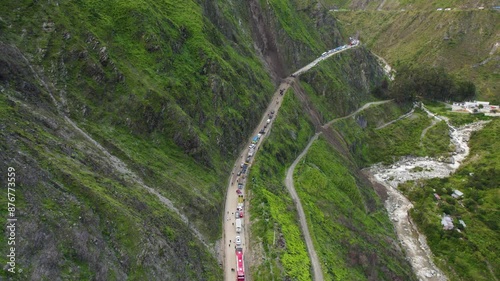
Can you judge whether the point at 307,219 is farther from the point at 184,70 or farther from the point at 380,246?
the point at 184,70

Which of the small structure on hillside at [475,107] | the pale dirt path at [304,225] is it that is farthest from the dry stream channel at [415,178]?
the pale dirt path at [304,225]

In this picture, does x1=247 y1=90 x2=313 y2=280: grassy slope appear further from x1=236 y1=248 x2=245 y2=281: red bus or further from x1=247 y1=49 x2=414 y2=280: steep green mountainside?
x1=236 y1=248 x2=245 y2=281: red bus

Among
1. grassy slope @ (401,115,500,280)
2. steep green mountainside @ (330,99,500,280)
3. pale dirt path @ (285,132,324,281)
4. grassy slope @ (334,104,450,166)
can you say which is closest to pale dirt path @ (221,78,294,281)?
pale dirt path @ (285,132,324,281)

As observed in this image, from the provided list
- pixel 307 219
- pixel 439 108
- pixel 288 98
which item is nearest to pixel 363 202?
pixel 307 219

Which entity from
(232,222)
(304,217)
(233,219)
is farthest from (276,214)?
(304,217)

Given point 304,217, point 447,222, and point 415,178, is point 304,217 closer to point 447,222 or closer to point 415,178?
point 447,222

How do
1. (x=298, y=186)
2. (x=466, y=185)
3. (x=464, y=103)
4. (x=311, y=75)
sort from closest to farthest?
(x=298, y=186), (x=466, y=185), (x=311, y=75), (x=464, y=103)
